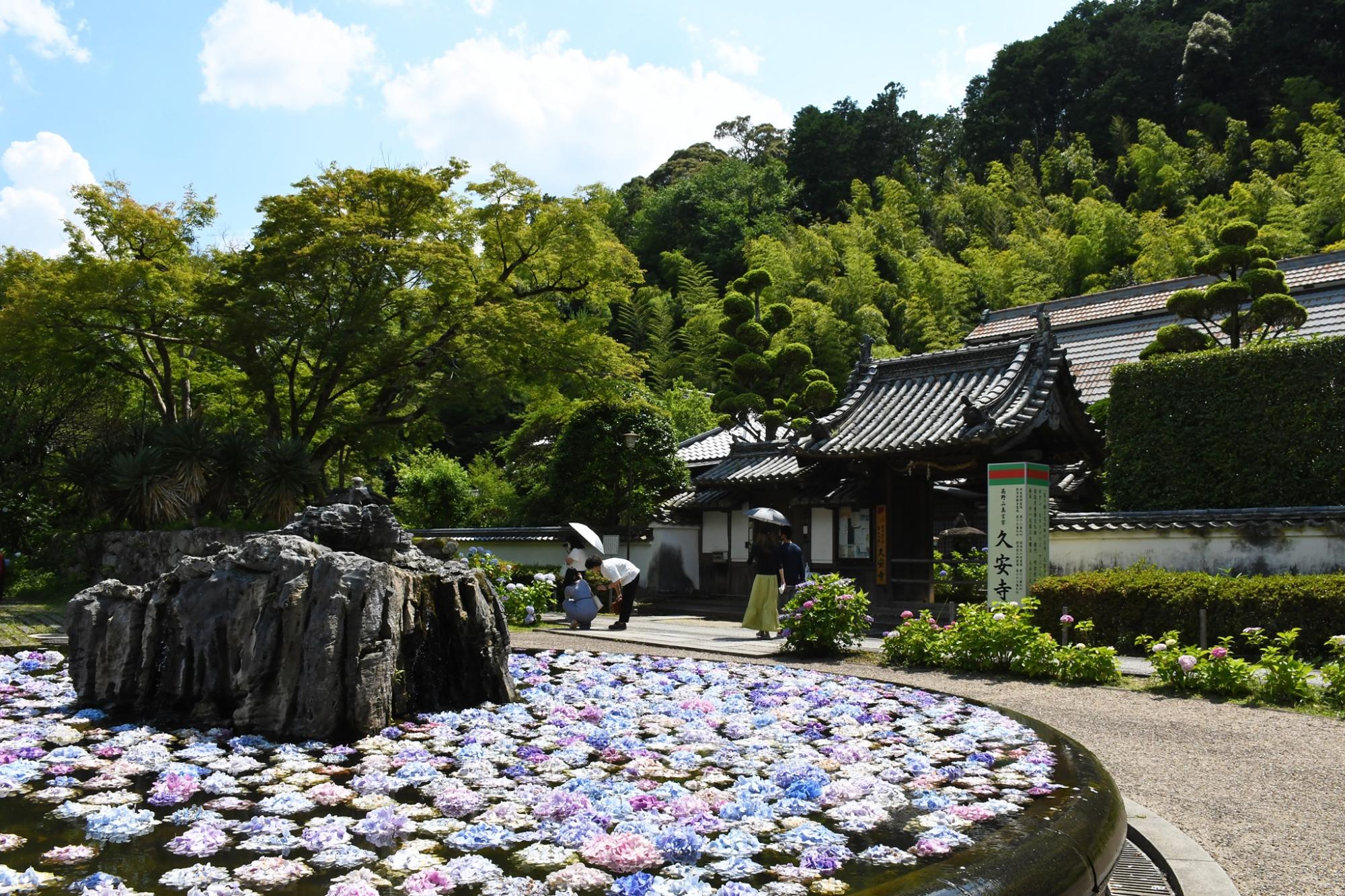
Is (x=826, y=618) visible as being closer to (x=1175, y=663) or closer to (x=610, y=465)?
(x=1175, y=663)

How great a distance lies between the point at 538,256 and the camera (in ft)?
72.2

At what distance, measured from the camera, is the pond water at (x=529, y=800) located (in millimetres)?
3135

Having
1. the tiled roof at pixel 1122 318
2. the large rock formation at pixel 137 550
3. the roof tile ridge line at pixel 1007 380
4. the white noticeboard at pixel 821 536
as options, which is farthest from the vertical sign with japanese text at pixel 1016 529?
the large rock formation at pixel 137 550

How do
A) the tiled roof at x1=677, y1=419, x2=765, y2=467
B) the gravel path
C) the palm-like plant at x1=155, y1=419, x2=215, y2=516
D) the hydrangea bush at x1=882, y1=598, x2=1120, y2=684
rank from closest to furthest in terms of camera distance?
the gravel path < the hydrangea bush at x1=882, y1=598, x2=1120, y2=684 < the palm-like plant at x1=155, y1=419, x2=215, y2=516 < the tiled roof at x1=677, y1=419, x2=765, y2=467

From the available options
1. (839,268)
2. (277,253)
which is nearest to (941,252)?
(839,268)

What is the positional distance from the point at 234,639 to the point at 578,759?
227cm

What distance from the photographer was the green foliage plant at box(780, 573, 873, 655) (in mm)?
11008

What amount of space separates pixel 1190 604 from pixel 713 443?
66.5ft

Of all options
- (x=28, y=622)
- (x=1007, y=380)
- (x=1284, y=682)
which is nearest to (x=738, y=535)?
(x=1007, y=380)

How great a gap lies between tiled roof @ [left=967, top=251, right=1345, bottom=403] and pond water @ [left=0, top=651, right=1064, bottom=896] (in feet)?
61.1

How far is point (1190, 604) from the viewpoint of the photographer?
35.7 feet

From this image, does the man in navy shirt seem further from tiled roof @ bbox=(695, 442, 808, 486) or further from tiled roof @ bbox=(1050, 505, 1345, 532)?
tiled roof @ bbox=(695, 442, 808, 486)

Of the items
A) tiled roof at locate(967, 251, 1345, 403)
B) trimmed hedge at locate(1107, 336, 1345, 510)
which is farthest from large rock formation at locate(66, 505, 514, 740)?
tiled roof at locate(967, 251, 1345, 403)

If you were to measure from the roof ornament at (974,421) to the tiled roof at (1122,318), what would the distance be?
7148mm
